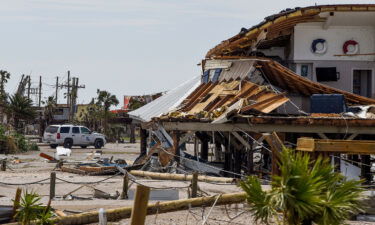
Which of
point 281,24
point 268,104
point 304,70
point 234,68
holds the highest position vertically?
point 281,24

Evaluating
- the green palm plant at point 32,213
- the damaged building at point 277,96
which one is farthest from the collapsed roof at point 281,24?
the green palm plant at point 32,213

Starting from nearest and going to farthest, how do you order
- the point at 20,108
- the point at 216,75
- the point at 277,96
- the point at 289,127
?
the point at 289,127, the point at 277,96, the point at 216,75, the point at 20,108

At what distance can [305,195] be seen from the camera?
27.6ft

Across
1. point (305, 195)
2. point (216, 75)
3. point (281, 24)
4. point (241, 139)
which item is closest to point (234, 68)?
point (216, 75)

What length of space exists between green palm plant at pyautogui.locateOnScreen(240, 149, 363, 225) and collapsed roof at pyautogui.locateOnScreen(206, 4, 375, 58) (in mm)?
A: 19887

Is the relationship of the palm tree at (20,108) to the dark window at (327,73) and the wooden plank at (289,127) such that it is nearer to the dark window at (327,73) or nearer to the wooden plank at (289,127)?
the dark window at (327,73)

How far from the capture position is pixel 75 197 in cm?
1931

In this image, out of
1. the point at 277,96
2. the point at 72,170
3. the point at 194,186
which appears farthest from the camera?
the point at 72,170

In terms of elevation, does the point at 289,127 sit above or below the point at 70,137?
above

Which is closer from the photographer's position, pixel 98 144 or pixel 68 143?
pixel 68 143

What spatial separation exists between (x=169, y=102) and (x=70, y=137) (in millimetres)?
22815

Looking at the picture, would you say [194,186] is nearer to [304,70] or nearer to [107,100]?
[304,70]

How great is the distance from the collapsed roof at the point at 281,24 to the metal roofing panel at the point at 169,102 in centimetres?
273

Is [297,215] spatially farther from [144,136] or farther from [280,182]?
[144,136]
